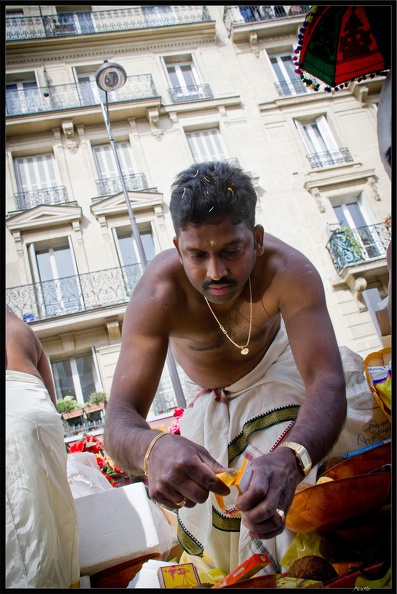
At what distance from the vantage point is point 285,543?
1.81 metres

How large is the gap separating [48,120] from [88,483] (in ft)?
41.2

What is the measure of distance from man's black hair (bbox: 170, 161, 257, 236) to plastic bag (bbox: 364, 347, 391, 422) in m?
1.26

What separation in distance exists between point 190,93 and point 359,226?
7002 mm

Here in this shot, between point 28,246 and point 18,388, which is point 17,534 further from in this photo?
point 28,246

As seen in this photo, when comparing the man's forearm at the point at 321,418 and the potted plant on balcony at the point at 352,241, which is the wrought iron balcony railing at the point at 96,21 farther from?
the man's forearm at the point at 321,418

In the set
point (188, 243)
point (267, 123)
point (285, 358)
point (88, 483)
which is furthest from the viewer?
point (267, 123)

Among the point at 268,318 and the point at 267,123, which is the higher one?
the point at 267,123

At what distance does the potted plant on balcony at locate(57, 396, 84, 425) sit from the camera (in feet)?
33.2

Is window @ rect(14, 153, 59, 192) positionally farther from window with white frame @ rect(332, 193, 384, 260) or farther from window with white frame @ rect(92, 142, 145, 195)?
window with white frame @ rect(332, 193, 384, 260)

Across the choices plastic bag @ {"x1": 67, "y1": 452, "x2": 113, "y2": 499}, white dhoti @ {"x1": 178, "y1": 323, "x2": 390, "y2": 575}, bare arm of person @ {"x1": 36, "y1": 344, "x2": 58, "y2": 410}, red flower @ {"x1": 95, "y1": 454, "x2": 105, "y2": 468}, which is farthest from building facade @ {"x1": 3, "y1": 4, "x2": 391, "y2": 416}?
white dhoti @ {"x1": 178, "y1": 323, "x2": 390, "y2": 575}

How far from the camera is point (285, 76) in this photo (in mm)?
14836

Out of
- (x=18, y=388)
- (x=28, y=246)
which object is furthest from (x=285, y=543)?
(x=28, y=246)

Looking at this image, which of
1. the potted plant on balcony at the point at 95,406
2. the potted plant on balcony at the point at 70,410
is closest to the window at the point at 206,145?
the potted plant on balcony at the point at 95,406

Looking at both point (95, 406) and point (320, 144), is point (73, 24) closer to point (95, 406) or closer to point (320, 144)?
point (320, 144)
